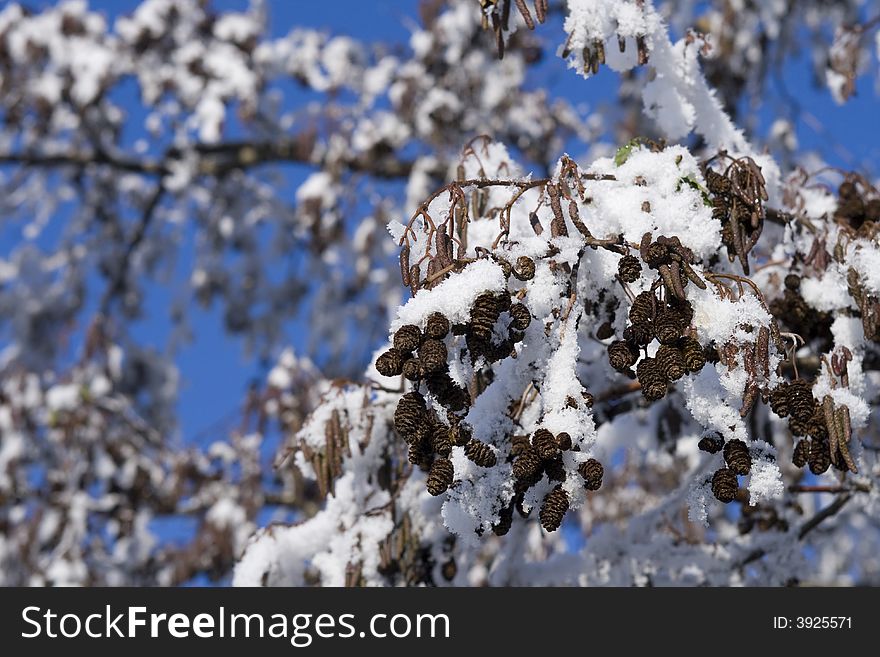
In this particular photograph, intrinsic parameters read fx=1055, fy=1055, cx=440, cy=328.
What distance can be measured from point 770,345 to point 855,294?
458 millimetres

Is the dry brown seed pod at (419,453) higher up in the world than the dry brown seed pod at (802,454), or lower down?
lower down

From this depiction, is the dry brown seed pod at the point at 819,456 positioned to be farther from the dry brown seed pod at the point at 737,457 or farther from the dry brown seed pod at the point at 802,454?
the dry brown seed pod at the point at 737,457

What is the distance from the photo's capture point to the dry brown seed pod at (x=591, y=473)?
180 centimetres

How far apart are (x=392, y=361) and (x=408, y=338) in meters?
0.05

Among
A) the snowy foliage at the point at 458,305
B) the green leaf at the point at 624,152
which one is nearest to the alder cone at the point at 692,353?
the snowy foliage at the point at 458,305

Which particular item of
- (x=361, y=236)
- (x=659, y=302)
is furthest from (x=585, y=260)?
(x=361, y=236)

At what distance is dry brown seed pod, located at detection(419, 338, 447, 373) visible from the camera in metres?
1.71

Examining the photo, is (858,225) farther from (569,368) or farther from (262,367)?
(262,367)

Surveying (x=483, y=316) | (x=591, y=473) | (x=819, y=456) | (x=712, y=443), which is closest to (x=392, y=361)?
(x=483, y=316)

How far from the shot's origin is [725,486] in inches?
72.0

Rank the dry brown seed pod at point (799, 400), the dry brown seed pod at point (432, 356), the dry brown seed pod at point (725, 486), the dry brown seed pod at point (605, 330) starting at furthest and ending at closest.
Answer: the dry brown seed pod at point (605, 330), the dry brown seed pod at point (799, 400), the dry brown seed pod at point (725, 486), the dry brown seed pod at point (432, 356)

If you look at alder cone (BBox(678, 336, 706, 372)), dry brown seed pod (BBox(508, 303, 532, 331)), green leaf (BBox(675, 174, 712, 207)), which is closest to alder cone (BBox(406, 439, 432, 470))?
dry brown seed pod (BBox(508, 303, 532, 331))

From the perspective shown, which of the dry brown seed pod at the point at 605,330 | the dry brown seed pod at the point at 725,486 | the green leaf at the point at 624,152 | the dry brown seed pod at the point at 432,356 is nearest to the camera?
the dry brown seed pod at the point at 432,356

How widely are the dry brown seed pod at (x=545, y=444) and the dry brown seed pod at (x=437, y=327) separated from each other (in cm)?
24
